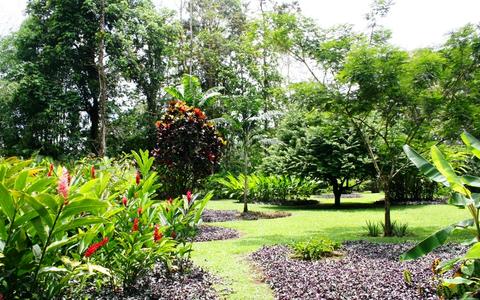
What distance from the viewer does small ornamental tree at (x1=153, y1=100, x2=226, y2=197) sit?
32.1 ft

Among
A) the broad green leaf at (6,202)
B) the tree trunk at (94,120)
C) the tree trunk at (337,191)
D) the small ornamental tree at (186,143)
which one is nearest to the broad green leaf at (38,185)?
the broad green leaf at (6,202)

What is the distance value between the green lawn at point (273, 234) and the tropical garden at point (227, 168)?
0.18ft

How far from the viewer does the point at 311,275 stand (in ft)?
16.1

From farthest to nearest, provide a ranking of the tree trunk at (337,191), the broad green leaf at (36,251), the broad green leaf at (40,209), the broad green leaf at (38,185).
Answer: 1. the tree trunk at (337,191)
2. the broad green leaf at (36,251)
3. the broad green leaf at (38,185)
4. the broad green leaf at (40,209)

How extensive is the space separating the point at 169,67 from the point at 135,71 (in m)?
4.56

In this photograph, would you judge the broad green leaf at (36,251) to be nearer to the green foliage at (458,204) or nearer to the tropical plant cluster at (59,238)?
the tropical plant cluster at (59,238)

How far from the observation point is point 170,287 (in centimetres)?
417

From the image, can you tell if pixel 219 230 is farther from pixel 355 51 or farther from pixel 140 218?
pixel 140 218

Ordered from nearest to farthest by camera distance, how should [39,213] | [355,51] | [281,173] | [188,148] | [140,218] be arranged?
[39,213], [140,218], [355,51], [188,148], [281,173]

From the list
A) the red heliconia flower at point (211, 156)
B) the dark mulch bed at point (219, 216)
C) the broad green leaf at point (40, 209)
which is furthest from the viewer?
the dark mulch bed at point (219, 216)

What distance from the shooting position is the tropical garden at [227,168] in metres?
2.86

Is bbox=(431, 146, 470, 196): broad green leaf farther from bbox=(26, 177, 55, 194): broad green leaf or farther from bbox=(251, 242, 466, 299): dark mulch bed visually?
bbox=(26, 177, 55, 194): broad green leaf

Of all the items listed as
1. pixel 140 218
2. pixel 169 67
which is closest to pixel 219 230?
pixel 140 218

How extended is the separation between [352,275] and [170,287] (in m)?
2.18
